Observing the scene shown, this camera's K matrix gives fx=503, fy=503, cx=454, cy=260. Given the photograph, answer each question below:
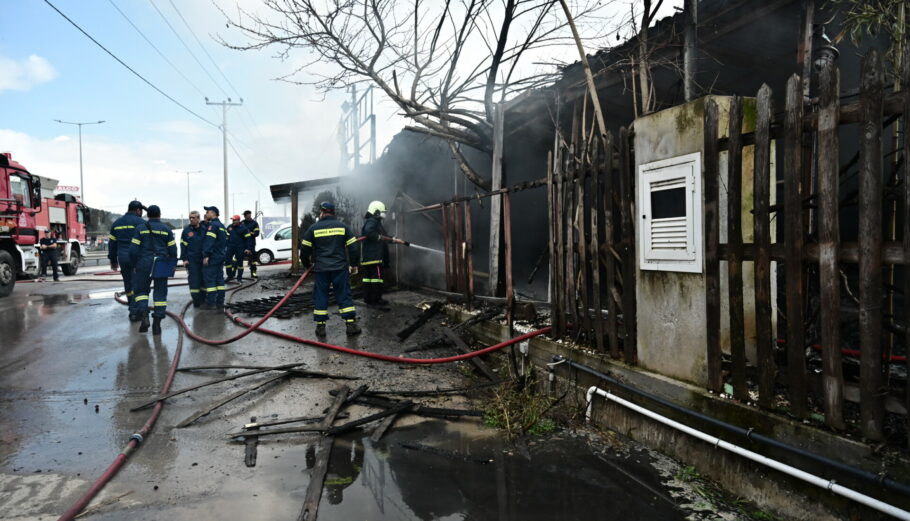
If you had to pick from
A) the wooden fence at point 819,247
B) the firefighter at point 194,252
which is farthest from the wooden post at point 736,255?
the firefighter at point 194,252

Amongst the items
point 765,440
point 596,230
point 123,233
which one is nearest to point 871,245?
point 765,440

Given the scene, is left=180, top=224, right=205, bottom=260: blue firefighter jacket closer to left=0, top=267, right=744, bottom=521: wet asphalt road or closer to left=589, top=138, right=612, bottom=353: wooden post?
left=0, top=267, right=744, bottom=521: wet asphalt road

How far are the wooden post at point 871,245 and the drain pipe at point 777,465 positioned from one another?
0.27 m

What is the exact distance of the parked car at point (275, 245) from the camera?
805 inches

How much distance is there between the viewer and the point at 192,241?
29.0 ft

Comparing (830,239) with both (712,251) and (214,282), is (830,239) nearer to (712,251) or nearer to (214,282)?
(712,251)

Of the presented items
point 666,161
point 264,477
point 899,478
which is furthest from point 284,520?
point 666,161

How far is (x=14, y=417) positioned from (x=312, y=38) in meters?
6.18

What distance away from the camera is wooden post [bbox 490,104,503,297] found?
7.15m

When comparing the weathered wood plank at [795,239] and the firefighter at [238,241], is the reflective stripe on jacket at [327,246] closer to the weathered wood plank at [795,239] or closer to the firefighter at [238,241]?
the weathered wood plank at [795,239]

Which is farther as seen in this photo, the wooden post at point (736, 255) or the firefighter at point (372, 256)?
the firefighter at point (372, 256)

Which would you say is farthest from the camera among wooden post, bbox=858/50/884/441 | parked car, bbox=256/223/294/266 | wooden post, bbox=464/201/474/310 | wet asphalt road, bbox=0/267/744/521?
parked car, bbox=256/223/294/266

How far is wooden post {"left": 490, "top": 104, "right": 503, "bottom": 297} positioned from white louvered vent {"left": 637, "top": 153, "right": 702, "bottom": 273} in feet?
11.9

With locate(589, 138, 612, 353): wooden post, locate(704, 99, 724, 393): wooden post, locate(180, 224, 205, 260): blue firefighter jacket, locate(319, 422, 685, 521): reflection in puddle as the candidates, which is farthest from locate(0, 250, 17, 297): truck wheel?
locate(704, 99, 724, 393): wooden post
